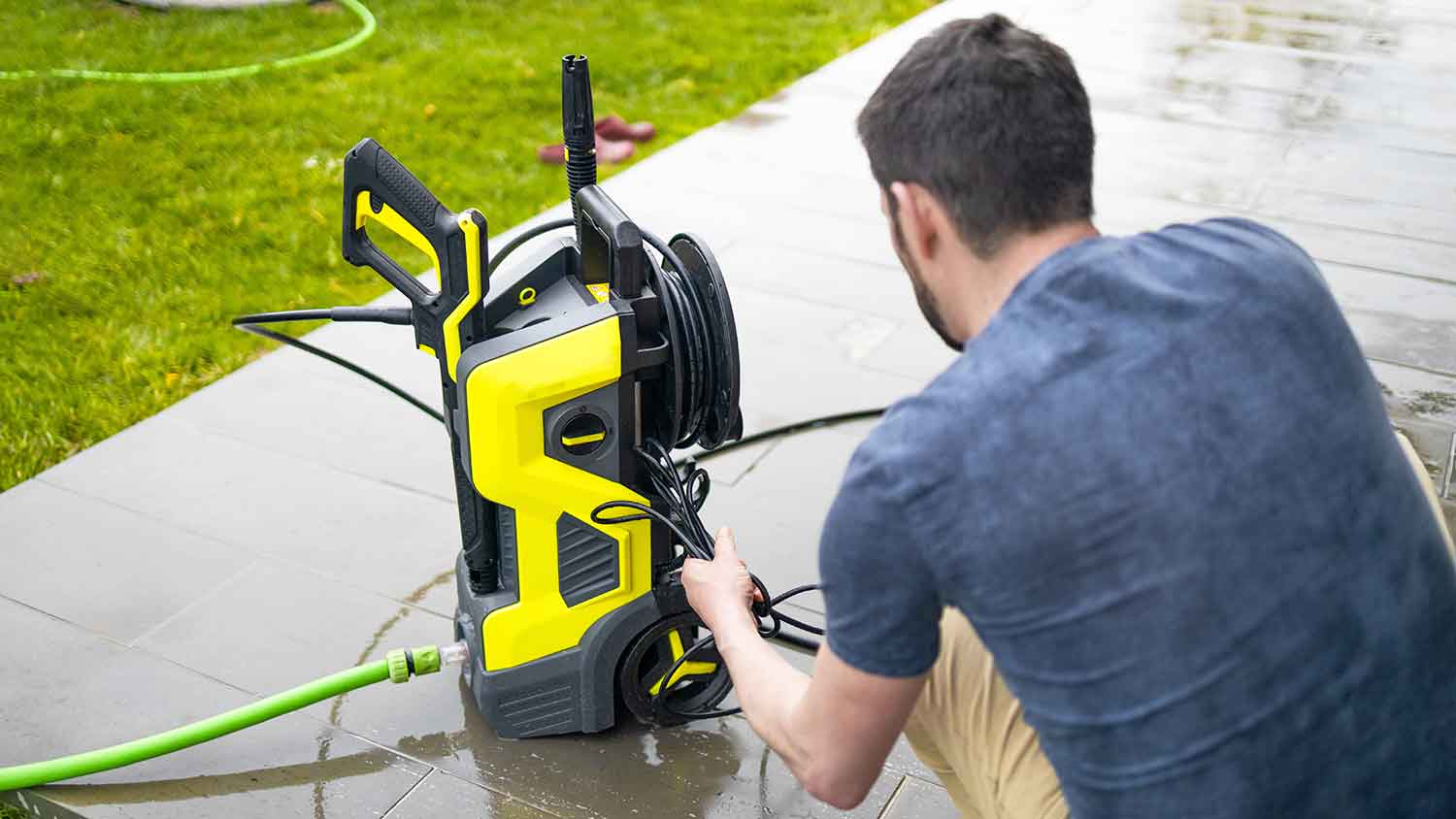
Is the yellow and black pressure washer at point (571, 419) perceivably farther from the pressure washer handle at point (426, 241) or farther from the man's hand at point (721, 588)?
the man's hand at point (721, 588)

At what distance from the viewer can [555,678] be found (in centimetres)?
190

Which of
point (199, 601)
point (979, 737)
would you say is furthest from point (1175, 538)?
point (199, 601)

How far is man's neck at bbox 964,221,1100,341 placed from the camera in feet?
3.89

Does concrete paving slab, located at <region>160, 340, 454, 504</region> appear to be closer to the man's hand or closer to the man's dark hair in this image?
the man's hand

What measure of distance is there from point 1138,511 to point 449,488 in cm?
182

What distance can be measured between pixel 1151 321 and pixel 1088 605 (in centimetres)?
24

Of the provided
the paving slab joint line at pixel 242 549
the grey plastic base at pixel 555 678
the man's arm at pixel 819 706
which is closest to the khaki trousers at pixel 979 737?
the man's arm at pixel 819 706

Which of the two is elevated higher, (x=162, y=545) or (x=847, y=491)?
(x=847, y=491)

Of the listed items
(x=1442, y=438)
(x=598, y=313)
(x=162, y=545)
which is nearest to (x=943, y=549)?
(x=598, y=313)

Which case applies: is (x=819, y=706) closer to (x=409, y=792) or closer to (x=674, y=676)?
(x=674, y=676)

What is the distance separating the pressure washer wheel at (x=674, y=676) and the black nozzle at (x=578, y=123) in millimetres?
592

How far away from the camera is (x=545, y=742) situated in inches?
77.2

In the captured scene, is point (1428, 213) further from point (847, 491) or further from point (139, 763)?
point (139, 763)

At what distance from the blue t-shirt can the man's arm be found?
94 mm
